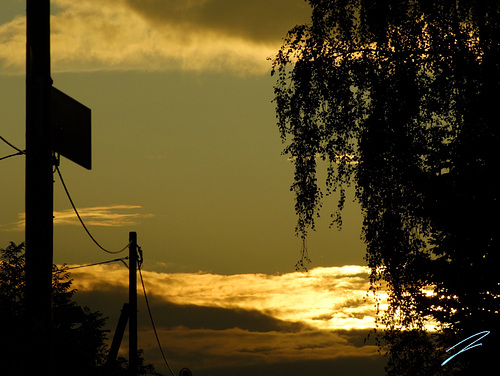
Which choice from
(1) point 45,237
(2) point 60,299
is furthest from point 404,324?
(2) point 60,299

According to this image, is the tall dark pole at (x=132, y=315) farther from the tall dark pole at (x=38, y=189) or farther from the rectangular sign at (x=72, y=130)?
the tall dark pole at (x=38, y=189)

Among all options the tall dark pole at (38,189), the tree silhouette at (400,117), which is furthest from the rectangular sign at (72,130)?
the tree silhouette at (400,117)

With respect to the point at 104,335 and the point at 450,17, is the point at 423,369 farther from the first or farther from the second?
the point at 104,335

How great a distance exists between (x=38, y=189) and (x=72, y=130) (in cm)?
82

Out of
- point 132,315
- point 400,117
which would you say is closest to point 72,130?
point 400,117

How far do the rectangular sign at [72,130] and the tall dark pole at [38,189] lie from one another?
0.79 ft

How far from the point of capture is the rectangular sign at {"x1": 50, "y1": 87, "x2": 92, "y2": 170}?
24.9 ft

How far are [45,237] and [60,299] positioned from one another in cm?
3770

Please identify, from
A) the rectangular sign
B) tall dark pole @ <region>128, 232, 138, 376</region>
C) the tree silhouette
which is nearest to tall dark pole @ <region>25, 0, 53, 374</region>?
the rectangular sign

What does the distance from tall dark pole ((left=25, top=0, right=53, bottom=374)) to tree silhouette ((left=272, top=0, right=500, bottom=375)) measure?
8327mm

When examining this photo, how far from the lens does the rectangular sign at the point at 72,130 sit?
7.58m

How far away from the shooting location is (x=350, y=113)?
1496 cm

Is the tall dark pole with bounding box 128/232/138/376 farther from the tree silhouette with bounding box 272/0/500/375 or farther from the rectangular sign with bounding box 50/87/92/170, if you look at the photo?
the rectangular sign with bounding box 50/87/92/170

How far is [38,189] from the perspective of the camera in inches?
279
